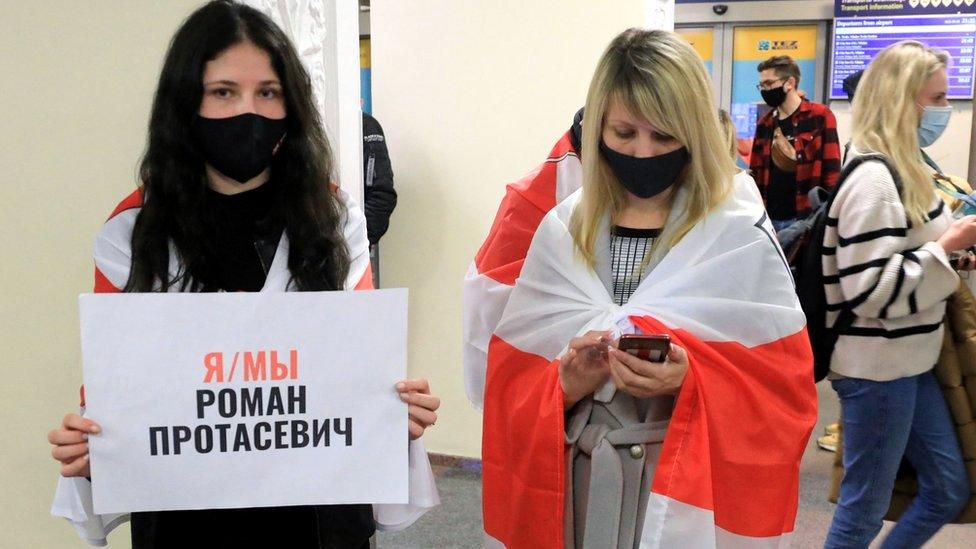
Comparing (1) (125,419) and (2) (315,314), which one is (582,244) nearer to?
(2) (315,314)

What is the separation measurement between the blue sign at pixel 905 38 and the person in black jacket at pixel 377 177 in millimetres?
5551

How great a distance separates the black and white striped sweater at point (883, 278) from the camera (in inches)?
108

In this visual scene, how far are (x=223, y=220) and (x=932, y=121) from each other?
2492 mm

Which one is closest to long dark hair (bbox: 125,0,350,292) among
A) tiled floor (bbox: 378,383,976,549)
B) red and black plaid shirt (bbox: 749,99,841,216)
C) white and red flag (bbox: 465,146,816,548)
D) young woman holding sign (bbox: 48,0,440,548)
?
young woman holding sign (bbox: 48,0,440,548)

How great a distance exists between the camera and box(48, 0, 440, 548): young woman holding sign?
1.61m

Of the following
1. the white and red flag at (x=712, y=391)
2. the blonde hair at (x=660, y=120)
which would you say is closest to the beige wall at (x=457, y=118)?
the blonde hair at (x=660, y=120)

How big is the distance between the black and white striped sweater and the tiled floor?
1.24 meters

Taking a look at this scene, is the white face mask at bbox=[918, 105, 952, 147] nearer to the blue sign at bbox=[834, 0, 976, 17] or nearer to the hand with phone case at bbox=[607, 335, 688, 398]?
the hand with phone case at bbox=[607, 335, 688, 398]

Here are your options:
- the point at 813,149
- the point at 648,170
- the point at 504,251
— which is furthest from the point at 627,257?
the point at 813,149

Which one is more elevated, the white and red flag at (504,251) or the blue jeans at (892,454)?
the white and red flag at (504,251)

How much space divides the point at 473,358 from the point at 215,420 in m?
1.09

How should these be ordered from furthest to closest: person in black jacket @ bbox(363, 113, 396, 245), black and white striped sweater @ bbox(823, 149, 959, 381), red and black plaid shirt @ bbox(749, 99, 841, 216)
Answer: red and black plaid shirt @ bbox(749, 99, 841, 216), person in black jacket @ bbox(363, 113, 396, 245), black and white striped sweater @ bbox(823, 149, 959, 381)

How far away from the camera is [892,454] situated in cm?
288

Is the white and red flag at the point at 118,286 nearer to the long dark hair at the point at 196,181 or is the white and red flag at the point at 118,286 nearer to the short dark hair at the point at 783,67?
the long dark hair at the point at 196,181
